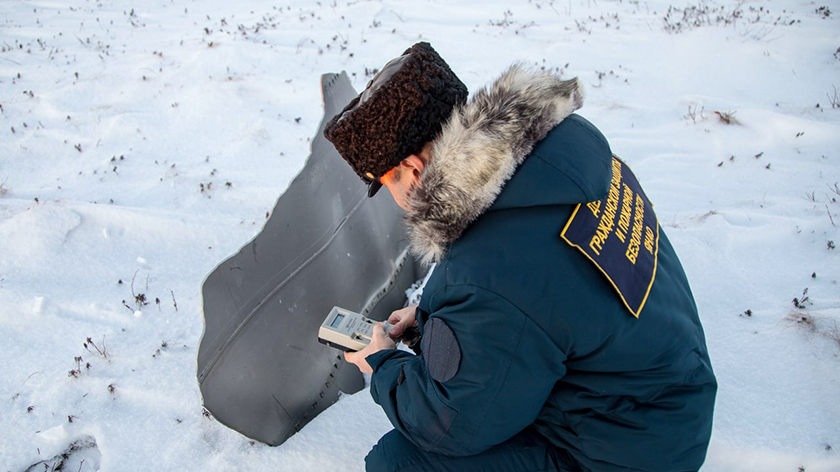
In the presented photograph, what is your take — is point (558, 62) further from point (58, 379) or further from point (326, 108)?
point (58, 379)

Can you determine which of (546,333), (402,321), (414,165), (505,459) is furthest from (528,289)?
(402,321)

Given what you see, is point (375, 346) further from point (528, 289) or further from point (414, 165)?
point (528, 289)

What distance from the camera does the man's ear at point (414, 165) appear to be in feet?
5.63

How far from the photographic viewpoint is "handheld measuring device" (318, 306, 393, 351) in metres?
2.23

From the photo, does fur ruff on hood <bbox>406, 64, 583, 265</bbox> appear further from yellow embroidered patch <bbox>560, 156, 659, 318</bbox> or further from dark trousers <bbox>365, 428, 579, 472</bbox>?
dark trousers <bbox>365, 428, 579, 472</bbox>

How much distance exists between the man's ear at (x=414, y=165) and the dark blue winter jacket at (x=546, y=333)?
171 millimetres

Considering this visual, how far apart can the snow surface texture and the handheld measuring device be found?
479 millimetres

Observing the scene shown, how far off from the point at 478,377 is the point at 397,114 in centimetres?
80

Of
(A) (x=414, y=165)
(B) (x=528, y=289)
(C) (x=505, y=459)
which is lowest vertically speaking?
(C) (x=505, y=459)

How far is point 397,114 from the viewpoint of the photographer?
5.24 ft

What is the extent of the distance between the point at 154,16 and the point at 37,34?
5.03 feet

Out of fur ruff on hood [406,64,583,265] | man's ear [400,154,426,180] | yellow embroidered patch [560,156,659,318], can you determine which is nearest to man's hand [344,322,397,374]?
fur ruff on hood [406,64,583,265]

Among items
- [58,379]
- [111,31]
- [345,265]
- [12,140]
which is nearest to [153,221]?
[58,379]

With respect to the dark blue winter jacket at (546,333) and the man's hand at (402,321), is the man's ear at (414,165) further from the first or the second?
the man's hand at (402,321)
